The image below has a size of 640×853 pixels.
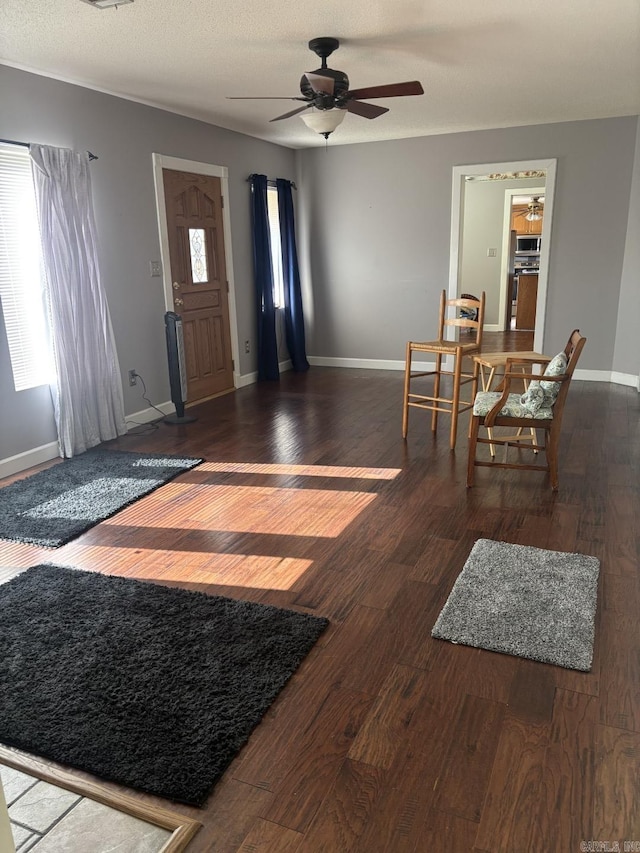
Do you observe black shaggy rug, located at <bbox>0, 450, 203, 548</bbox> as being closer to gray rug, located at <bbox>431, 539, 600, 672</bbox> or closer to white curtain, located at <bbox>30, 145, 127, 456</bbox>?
white curtain, located at <bbox>30, 145, 127, 456</bbox>

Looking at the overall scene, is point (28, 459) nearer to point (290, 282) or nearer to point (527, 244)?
point (290, 282)

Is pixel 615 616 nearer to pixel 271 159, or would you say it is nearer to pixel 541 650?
pixel 541 650

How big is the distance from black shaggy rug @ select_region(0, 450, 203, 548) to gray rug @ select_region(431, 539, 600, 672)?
2013 millimetres

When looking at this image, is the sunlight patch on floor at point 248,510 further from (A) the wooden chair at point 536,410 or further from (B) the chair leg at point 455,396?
(B) the chair leg at point 455,396

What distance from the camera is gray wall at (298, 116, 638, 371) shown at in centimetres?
625

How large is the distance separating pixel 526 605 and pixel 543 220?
4929 mm

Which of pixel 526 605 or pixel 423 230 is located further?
pixel 423 230

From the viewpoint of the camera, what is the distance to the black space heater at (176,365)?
5.23m

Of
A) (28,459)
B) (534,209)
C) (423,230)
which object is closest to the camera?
(28,459)

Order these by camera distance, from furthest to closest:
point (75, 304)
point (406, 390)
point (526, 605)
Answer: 1. point (406, 390)
2. point (75, 304)
3. point (526, 605)

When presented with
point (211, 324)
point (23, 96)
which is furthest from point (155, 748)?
point (211, 324)

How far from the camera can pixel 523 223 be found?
13062 millimetres

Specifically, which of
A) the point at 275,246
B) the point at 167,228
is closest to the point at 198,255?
the point at 167,228

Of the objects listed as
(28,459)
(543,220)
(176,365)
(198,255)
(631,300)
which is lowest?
(28,459)
